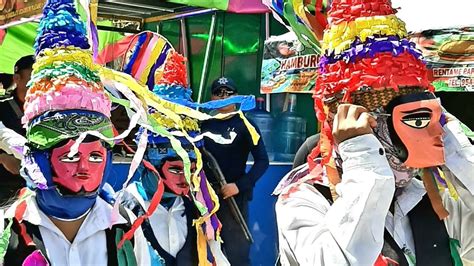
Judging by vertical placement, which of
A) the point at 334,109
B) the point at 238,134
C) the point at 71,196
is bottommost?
the point at 238,134

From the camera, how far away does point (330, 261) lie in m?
1.72

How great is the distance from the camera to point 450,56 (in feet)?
14.5


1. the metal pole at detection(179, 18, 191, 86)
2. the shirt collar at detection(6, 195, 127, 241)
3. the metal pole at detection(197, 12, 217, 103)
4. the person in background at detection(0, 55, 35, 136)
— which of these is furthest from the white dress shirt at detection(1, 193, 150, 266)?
the metal pole at detection(179, 18, 191, 86)

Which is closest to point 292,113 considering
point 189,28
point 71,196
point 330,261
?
point 189,28

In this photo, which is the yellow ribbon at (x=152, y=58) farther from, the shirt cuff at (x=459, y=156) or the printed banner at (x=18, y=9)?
the shirt cuff at (x=459, y=156)

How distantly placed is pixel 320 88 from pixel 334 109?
9 cm

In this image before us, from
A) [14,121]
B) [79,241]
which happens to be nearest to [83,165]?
[79,241]

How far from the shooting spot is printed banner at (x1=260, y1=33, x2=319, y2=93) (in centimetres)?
559

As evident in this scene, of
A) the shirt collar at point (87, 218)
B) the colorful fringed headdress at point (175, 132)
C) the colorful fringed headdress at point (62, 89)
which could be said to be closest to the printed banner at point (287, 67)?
the colorful fringed headdress at point (175, 132)

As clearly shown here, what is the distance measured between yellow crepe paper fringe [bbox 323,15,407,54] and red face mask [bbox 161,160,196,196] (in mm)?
1749

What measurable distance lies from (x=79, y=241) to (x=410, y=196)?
1.13 metres

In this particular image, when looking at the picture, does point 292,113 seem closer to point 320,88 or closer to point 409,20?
point 409,20

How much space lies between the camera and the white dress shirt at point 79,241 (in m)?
2.35

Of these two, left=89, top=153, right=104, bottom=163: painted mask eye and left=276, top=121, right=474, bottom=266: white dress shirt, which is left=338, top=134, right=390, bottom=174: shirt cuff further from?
left=89, top=153, right=104, bottom=163: painted mask eye
